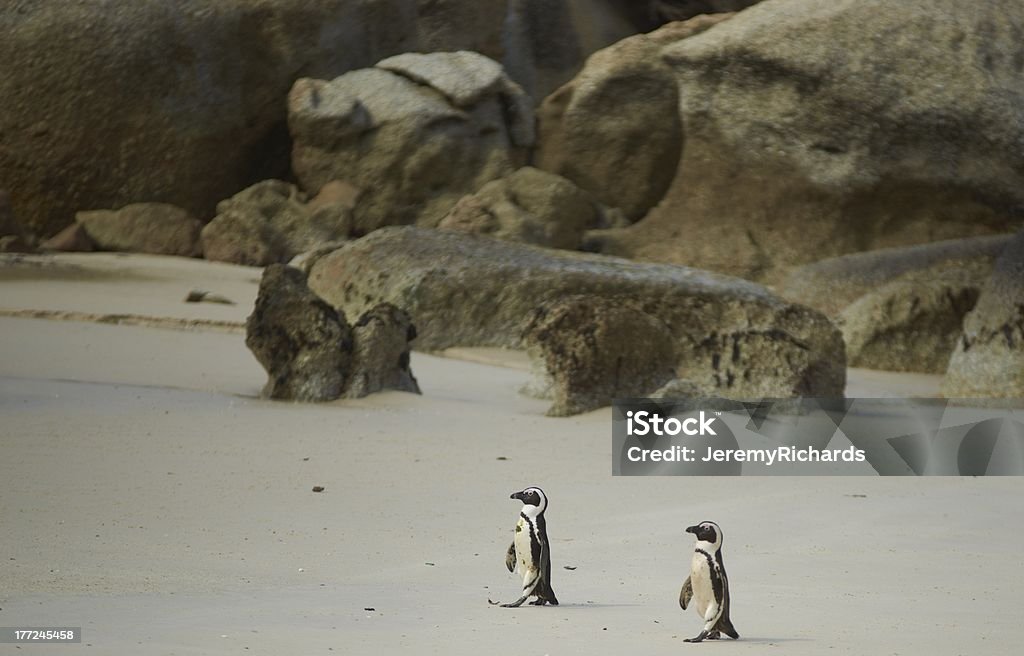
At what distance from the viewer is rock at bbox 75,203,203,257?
18516 millimetres

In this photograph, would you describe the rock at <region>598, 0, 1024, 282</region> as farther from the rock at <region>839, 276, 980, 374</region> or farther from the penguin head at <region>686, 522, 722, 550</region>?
the penguin head at <region>686, 522, 722, 550</region>

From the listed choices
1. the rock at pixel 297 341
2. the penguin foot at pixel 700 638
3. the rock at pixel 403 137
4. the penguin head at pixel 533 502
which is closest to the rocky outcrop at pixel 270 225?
the rock at pixel 403 137

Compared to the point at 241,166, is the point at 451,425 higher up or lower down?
higher up

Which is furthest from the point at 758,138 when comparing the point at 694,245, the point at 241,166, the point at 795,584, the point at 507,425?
the point at 795,584

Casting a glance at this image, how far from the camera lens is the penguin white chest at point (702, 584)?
391 cm

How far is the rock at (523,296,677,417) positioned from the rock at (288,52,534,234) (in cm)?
1029

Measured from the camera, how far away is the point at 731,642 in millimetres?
3889

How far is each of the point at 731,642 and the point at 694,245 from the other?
1527 cm

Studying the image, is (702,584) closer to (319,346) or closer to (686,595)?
(686,595)

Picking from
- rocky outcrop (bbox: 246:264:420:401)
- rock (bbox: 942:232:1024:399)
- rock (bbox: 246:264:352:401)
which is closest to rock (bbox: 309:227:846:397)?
rock (bbox: 942:232:1024:399)

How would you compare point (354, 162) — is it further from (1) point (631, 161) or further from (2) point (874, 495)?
(2) point (874, 495)

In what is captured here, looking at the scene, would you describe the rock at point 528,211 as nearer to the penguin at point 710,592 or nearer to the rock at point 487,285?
the rock at point 487,285

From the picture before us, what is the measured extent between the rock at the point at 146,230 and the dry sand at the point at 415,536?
8728 mm

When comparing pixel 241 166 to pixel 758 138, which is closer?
pixel 758 138
